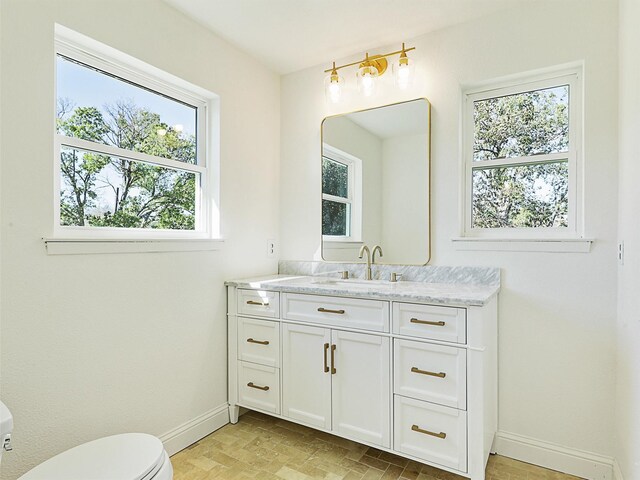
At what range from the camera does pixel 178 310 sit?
2.15m

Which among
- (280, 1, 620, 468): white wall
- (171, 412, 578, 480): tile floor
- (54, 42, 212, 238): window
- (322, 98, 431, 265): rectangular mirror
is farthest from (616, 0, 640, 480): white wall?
(54, 42, 212, 238): window

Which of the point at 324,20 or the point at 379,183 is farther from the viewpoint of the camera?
the point at 379,183

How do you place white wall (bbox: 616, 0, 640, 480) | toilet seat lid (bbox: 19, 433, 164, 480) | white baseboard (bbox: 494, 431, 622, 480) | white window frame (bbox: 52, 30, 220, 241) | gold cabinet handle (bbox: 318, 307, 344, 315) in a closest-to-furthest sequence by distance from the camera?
toilet seat lid (bbox: 19, 433, 164, 480) < white wall (bbox: 616, 0, 640, 480) < white window frame (bbox: 52, 30, 220, 241) < white baseboard (bbox: 494, 431, 622, 480) < gold cabinet handle (bbox: 318, 307, 344, 315)

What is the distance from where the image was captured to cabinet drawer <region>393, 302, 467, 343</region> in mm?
1704

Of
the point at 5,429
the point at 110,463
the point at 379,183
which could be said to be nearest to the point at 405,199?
the point at 379,183

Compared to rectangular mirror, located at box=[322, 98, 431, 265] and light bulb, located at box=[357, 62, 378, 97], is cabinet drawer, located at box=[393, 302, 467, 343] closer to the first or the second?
rectangular mirror, located at box=[322, 98, 431, 265]

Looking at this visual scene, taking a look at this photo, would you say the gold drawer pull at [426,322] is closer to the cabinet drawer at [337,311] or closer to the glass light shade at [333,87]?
the cabinet drawer at [337,311]

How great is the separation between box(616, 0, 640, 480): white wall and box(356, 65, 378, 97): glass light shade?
1.26 meters

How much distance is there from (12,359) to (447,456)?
6.09 feet

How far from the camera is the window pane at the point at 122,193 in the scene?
1.77 m

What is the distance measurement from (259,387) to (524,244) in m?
1.72

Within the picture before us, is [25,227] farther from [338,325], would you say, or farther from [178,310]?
[338,325]

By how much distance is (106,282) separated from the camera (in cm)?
180

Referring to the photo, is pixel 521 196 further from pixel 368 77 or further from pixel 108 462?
pixel 108 462
